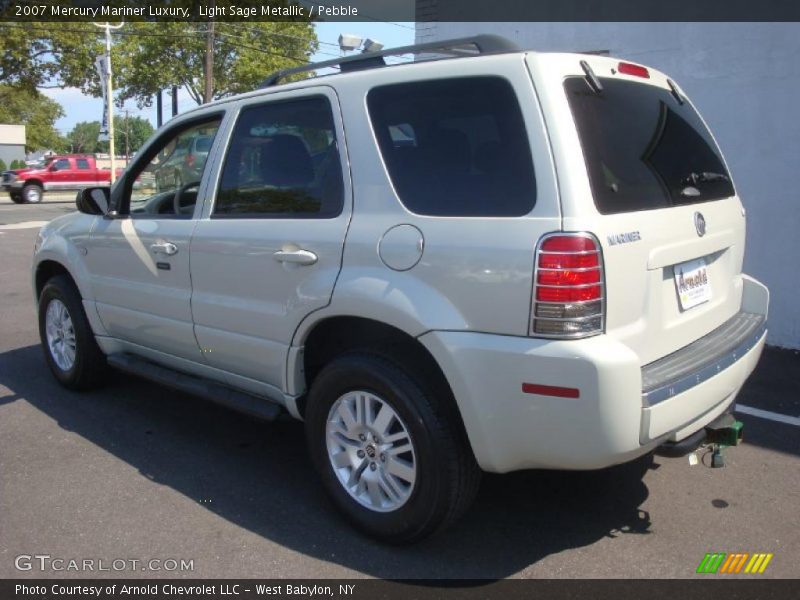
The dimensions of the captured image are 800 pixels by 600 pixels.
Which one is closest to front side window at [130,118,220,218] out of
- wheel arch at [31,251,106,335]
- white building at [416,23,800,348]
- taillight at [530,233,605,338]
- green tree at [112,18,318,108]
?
wheel arch at [31,251,106,335]

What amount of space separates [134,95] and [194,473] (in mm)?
42448

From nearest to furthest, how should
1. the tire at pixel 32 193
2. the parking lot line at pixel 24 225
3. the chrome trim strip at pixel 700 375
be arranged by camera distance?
the chrome trim strip at pixel 700 375 → the parking lot line at pixel 24 225 → the tire at pixel 32 193

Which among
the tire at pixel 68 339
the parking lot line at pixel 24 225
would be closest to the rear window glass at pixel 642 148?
the tire at pixel 68 339

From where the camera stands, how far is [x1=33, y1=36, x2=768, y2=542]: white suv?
2510 millimetres

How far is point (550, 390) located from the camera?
2.48 metres

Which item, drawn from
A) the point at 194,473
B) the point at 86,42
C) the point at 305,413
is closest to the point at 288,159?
the point at 305,413

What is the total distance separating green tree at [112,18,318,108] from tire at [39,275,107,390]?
32367 mm

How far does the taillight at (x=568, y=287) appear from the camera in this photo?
246cm

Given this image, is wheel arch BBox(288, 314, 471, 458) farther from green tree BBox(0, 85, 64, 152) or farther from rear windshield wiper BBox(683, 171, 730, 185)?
green tree BBox(0, 85, 64, 152)

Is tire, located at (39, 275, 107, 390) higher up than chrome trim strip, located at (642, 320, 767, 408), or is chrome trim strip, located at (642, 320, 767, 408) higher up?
chrome trim strip, located at (642, 320, 767, 408)

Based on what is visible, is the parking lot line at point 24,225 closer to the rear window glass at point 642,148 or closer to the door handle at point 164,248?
the door handle at point 164,248

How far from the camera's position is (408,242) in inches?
110

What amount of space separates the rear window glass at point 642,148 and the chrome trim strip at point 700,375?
67 centimetres

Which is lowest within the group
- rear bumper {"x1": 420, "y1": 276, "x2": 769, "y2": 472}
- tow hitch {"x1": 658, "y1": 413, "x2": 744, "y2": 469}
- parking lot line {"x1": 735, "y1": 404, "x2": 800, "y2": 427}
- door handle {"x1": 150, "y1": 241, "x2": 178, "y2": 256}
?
parking lot line {"x1": 735, "y1": 404, "x2": 800, "y2": 427}
